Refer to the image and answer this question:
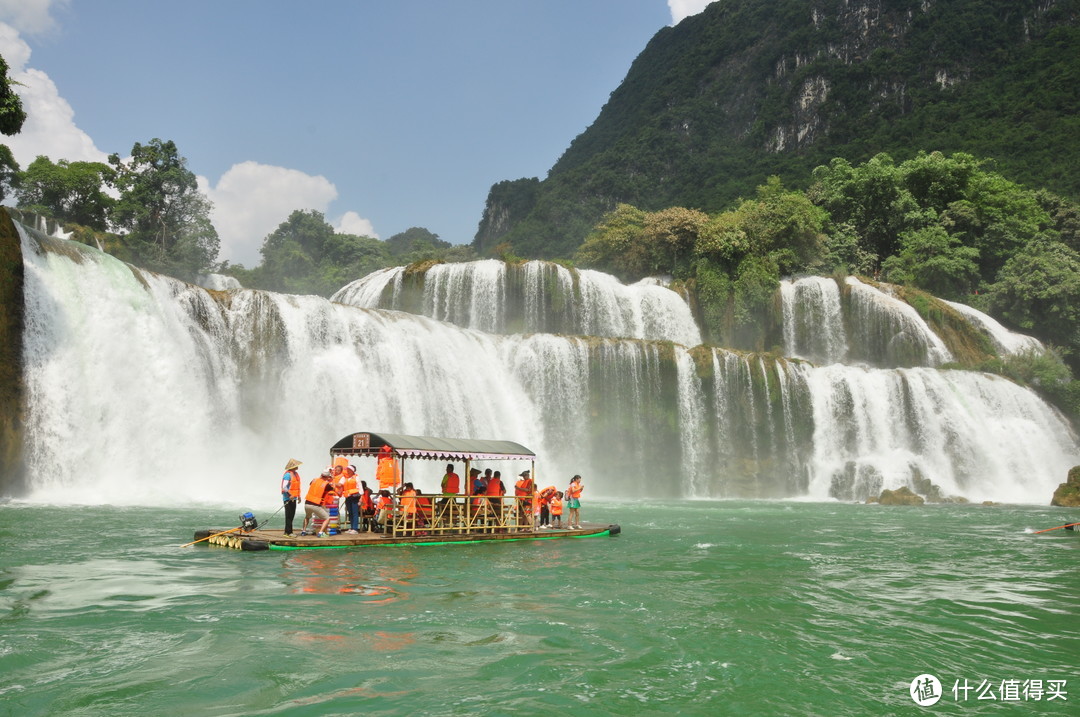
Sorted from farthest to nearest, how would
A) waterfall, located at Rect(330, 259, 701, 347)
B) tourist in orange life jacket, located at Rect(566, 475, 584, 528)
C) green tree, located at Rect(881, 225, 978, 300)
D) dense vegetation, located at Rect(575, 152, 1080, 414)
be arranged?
green tree, located at Rect(881, 225, 978, 300) → dense vegetation, located at Rect(575, 152, 1080, 414) → waterfall, located at Rect(330, 259, 701, 347) → tourist in orange life jacket, located at Rect(566, 475, 584, 528)

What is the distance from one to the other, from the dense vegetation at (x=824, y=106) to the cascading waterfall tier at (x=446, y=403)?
3591 cm

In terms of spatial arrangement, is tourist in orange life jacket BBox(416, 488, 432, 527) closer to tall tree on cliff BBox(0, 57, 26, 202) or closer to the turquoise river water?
the turquoise river water

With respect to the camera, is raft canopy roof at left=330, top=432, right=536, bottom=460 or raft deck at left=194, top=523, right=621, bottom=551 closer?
raft deck at left=194, top=523, right=621, bottom=551

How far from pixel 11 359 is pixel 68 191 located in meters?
35.8

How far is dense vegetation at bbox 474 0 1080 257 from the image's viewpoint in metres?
68.1

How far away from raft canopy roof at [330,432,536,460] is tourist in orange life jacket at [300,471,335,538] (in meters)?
0.66

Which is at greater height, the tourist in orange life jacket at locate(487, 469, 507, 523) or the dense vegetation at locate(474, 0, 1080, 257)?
the dense vegetation at locate(474, 0, 1080, 257)

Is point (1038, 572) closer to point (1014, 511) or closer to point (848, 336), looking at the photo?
point (1014, 511)

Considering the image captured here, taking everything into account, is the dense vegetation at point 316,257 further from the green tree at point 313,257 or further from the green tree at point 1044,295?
the green tree at point 1044,295

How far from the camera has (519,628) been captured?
25.6 ft

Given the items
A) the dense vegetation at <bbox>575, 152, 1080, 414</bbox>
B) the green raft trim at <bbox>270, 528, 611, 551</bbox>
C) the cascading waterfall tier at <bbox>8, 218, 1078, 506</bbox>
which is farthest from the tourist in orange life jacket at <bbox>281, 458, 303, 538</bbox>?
the dense vegetation at <bbox>575, 152, 1080, 414</bbox>

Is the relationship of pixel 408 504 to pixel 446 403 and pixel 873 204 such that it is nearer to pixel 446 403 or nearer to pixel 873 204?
pixel 446 403

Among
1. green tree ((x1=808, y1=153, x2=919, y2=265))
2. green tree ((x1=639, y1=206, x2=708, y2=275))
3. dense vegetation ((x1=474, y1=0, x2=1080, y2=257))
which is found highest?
dense vegetation ((x1=474, y1=0, x2=1080, y2=257))

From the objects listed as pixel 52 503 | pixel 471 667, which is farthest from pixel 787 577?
pixel 52 503
